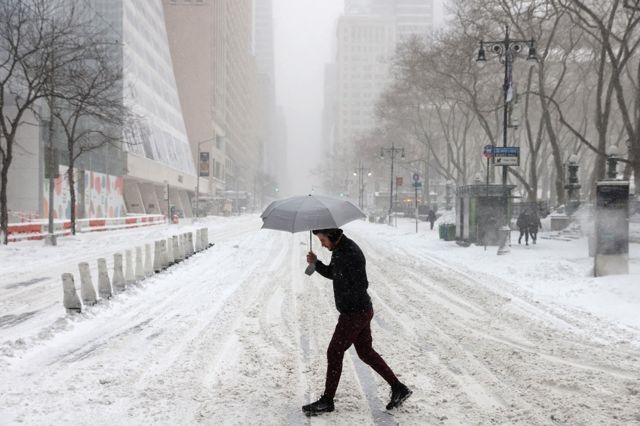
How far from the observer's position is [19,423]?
4449mm

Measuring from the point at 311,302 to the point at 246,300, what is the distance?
1.32 metres

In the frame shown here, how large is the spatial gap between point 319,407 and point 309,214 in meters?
1.77

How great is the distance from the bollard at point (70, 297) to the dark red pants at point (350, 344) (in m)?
5.74

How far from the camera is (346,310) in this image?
4.64 meters

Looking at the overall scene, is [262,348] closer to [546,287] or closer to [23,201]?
[546,287]

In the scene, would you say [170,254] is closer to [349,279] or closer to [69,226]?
[349,279]

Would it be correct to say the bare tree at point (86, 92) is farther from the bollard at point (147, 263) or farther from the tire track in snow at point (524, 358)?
the tire track in snow at point (524, 358)

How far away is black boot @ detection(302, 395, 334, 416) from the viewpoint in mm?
4723

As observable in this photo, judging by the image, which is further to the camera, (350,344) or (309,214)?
(309,214)

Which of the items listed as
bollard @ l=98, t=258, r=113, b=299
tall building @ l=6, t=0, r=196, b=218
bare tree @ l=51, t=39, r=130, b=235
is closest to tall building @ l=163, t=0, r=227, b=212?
tall building @ l=6, t=0, r=196, b=218

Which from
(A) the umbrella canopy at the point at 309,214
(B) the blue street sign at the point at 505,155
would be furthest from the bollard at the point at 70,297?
(B) the blue street sign at the point at 505,155

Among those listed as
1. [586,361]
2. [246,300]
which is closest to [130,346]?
[246,300]

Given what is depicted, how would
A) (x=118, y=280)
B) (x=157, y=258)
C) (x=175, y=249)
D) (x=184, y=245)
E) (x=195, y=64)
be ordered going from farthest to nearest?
1. (x=195, y=64)
2. (x=184, y=245)
3. (x=175, y=249)
4. (x=157, y=258)
5. (x=118, y=280)

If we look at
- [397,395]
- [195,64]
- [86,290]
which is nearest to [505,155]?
[86,290]
